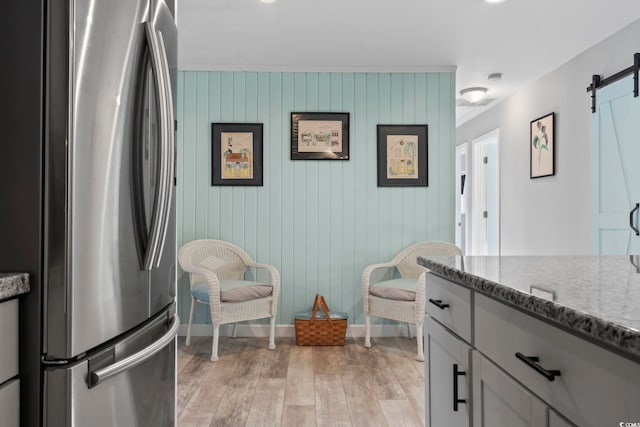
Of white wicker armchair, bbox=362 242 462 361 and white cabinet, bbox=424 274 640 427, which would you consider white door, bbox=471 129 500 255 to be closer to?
white wicker armchair, bbox=362 242 462 361

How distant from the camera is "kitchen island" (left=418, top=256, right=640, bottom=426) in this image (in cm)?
68

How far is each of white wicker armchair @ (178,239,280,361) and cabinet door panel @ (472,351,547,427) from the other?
2610 millimetres

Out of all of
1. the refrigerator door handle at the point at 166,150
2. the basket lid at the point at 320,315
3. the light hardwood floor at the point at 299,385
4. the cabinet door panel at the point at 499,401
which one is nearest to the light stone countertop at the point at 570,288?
the cabinet door panel at the point at 499,401

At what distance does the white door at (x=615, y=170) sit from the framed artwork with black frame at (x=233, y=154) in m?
2.76

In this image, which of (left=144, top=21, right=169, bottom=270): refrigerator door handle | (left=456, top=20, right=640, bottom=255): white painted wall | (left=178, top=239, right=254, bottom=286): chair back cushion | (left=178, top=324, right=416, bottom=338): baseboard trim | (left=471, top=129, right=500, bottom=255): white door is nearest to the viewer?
(left=144, top=21, right=169, bottom=270): refrigerator door handle

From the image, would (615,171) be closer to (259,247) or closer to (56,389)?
(259,247)

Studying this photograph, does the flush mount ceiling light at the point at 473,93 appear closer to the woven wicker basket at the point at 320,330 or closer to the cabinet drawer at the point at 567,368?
the woven wicker basket at the point at 320,330

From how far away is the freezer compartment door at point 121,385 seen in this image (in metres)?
0.94

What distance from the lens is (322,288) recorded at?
432 cm

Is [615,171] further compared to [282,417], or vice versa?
[615,171]

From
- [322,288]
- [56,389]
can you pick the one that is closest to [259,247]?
[322,288]

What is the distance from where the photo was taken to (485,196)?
20.9 feet

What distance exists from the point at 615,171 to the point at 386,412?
8.24ft

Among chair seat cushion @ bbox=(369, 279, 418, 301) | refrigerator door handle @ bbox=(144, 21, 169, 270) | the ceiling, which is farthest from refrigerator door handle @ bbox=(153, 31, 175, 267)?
chair seat cushion @ bbox=(369, 279, 418, 301)
